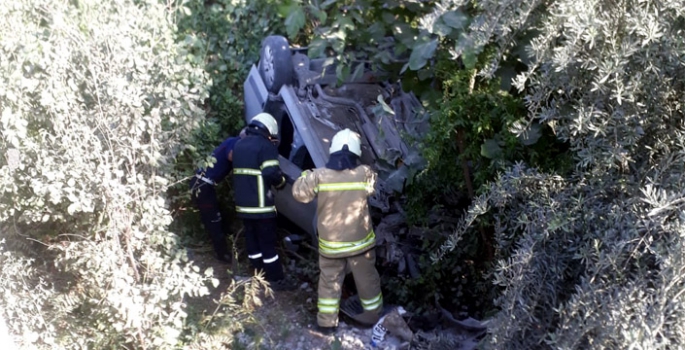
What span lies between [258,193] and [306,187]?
67 centimetres

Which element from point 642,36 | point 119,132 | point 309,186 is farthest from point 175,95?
point 642,36

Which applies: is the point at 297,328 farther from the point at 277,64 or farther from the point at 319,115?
the point at 277,64

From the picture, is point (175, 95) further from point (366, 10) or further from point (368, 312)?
point (368, 312)

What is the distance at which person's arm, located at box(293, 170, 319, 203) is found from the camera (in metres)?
5.53

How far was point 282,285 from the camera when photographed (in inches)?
246

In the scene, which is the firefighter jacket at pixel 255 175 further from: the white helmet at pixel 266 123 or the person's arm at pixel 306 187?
the person's arm at pixel 306 187

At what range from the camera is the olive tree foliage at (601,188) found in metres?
3.06

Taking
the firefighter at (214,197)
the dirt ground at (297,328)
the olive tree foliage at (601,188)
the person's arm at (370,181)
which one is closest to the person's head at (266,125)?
the firefighter at (214,197)

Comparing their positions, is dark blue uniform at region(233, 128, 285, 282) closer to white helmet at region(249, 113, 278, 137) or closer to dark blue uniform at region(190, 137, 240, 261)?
white helmet at region(249, 113, 278, 137)

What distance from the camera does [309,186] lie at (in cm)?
555

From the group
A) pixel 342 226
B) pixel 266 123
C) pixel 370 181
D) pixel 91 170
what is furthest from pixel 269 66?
pixel 91 170

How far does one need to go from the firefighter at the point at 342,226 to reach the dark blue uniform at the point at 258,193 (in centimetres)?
52

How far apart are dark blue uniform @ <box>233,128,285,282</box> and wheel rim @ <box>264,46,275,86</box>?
0.95 meters

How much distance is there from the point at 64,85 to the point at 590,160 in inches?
106
